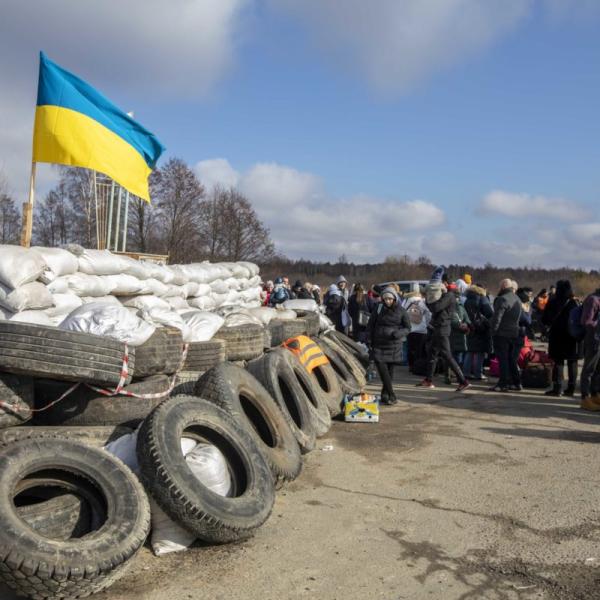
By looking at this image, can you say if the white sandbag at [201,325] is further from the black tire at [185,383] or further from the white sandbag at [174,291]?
the white sandbag at [174,291]

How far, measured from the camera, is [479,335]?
1172 centimetres

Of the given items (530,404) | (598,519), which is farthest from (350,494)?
(530,404)

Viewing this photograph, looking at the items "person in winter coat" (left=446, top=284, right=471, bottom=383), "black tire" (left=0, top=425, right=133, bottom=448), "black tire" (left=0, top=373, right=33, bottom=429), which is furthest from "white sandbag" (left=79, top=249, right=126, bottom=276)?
"person in winter coat" (left=446, top=284, right=471, bottom=383)

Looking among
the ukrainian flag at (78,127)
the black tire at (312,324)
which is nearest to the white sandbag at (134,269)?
the ukrainian flag at (78,127)

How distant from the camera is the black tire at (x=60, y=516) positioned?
12.1 feet

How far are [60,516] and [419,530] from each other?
2436 mm

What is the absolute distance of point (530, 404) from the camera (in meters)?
9.45

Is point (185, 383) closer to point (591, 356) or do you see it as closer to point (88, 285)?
point (88, 285)

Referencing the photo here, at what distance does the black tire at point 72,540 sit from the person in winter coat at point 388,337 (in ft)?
18.7

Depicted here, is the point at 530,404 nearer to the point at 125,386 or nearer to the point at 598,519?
the point at 598,519

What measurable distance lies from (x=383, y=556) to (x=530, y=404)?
6.10m

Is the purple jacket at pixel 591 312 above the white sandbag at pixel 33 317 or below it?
above

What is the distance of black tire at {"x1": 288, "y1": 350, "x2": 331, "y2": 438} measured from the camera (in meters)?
7.34

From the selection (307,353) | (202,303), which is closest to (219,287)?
(202,303)
